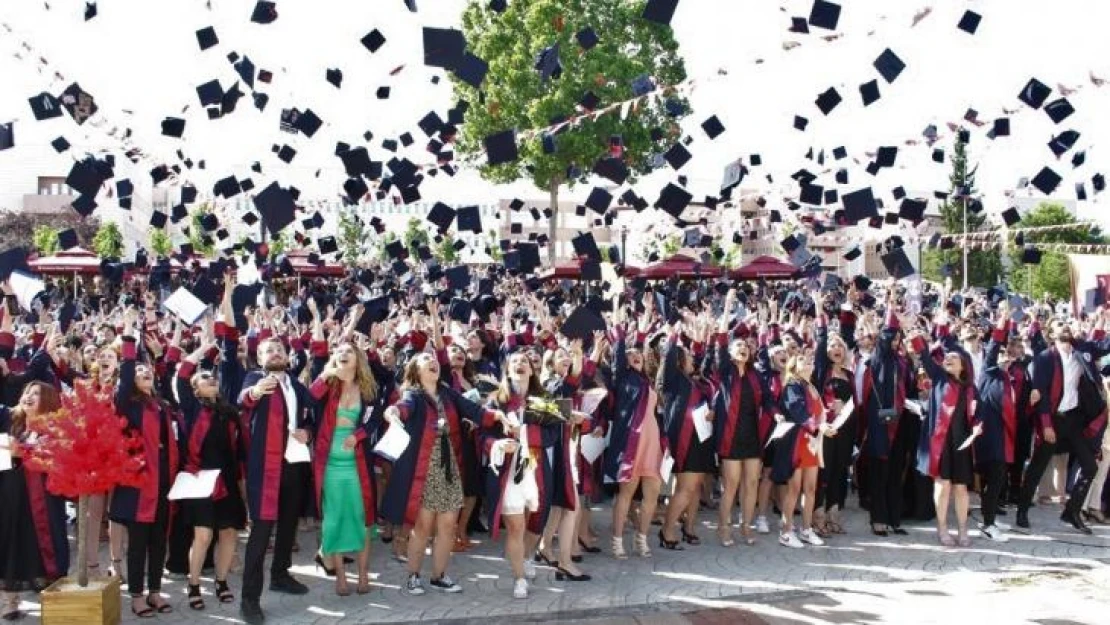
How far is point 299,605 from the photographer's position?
21.6 ft

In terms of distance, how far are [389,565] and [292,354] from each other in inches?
74.1

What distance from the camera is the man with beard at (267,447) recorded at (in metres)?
6.18

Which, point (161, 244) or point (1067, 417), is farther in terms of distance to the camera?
point (161, 244)

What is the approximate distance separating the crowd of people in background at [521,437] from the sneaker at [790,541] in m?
Answer: 0.02

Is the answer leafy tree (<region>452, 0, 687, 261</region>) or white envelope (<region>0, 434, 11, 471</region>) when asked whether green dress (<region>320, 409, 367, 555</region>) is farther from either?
leafy tree (<region>452, 0, 687, 261</region>)

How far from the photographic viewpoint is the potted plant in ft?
18.5

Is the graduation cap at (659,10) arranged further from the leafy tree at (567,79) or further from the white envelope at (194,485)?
the leafy tree at (567,79)

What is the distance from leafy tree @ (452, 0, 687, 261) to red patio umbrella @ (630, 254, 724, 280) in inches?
439

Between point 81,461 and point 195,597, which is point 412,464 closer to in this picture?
point 195,597

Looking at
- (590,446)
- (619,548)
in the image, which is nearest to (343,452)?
(590,446)

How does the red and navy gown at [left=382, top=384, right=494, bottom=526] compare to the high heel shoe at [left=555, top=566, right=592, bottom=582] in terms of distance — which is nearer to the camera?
the red and navy gown at [left=382, top=384, right=494, bottom=526]

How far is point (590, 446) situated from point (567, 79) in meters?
30.0

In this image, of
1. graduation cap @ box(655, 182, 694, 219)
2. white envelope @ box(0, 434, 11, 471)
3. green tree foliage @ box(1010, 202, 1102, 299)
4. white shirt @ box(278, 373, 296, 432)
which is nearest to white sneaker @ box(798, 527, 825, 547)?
white shirt @ box(278, 373, 296, 432)

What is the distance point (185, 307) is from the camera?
7.31 metres
